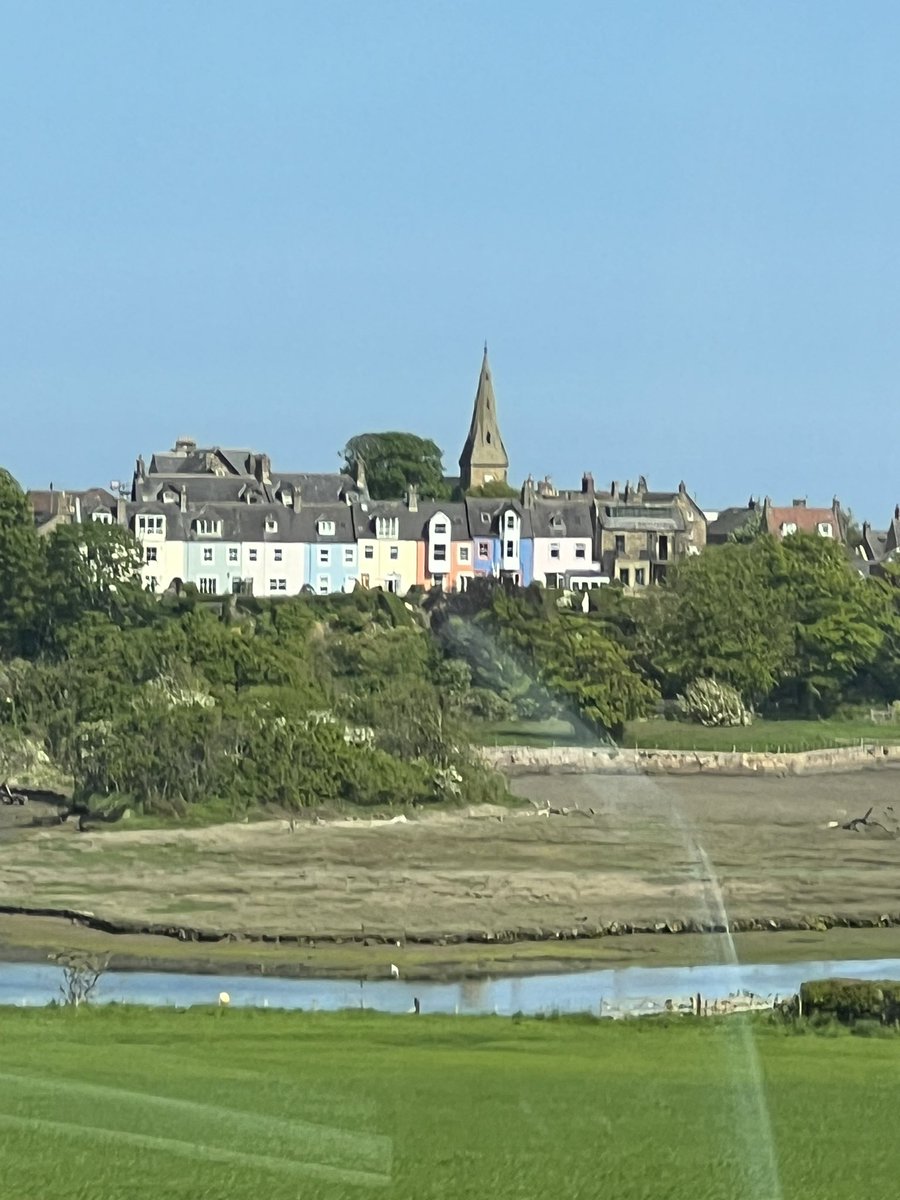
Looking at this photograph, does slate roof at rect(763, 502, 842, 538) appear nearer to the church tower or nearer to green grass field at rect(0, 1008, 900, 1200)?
the church tower

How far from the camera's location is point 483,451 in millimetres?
105000

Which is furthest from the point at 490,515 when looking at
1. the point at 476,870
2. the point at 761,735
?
the point at 476,870

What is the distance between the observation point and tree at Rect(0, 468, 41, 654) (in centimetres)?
6588

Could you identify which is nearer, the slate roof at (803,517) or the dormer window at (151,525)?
the dormer window at (151,525)

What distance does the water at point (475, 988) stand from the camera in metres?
20.0

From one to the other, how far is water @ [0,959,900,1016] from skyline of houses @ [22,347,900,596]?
51664 millimetres

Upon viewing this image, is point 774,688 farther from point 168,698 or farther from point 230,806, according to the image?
point 230,806

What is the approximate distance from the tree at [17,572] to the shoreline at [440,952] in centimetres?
4060

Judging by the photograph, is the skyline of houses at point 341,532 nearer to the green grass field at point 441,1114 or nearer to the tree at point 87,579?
the tree at point 87,579

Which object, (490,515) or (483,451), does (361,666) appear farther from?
(483,451)

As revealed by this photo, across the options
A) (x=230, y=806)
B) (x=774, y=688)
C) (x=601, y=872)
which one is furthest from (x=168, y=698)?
(x=774, y=688)

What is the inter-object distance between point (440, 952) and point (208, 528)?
5553cm

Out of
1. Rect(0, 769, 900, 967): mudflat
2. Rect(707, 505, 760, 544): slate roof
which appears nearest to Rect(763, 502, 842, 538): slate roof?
Rect(707, 505, 760, 544): slate roof

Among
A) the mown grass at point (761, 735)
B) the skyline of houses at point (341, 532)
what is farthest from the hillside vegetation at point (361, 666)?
the skyline of houses at point (341, 532)
